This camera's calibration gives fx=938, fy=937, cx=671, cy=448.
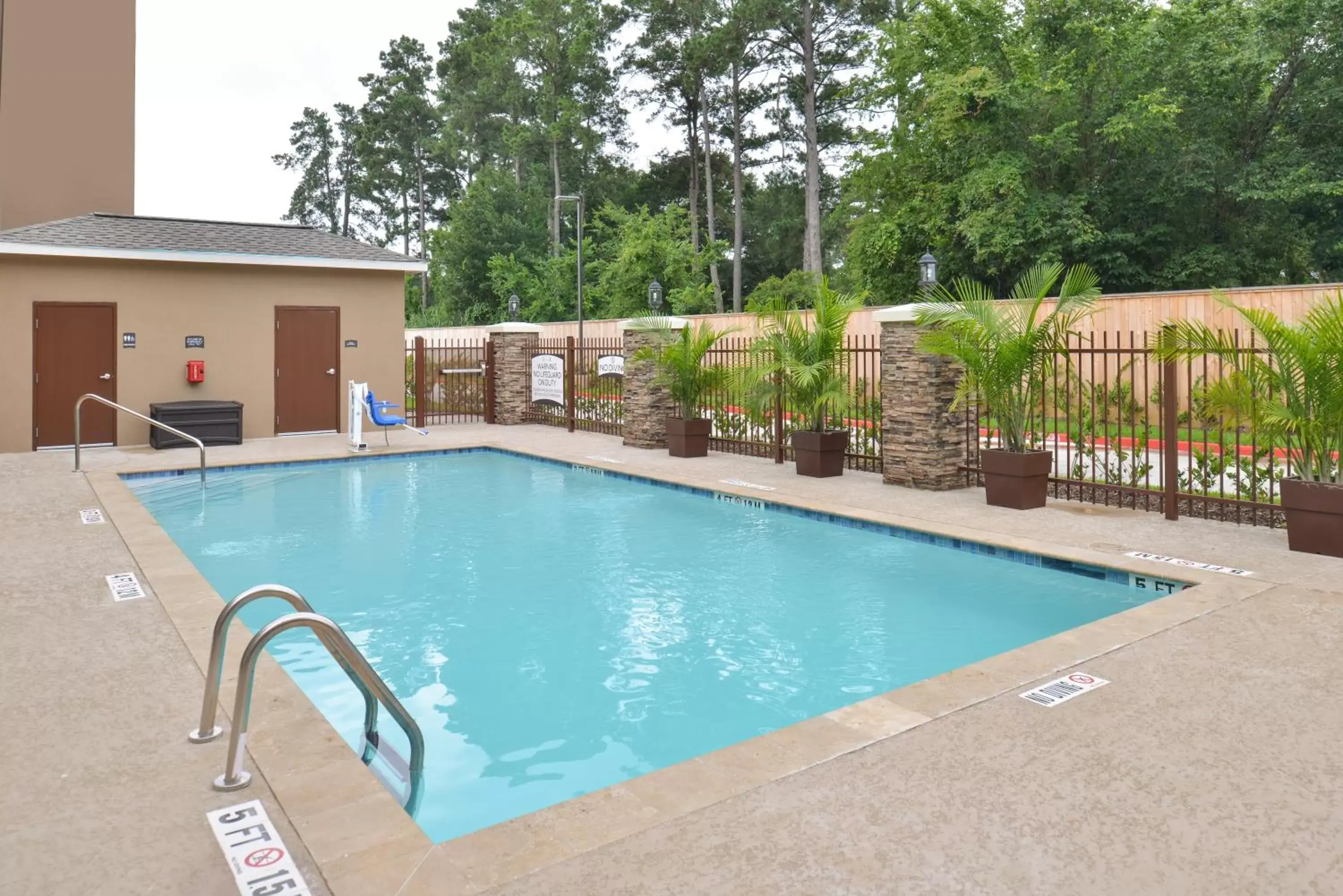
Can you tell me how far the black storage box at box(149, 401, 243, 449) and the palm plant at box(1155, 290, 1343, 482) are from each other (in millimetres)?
12091

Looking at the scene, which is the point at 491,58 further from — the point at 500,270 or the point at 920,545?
the point at 920,545

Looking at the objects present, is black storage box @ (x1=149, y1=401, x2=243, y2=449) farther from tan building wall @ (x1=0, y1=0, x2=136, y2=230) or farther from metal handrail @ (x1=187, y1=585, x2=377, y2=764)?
metal handrail @ (x1=187, y1=585, x2=377, y2=764)

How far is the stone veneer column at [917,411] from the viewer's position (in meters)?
9.09

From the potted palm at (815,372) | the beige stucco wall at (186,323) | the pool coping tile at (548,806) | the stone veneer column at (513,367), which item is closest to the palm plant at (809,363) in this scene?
the potted palm at (815,372)

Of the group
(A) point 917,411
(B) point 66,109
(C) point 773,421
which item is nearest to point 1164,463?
(A) point 917,411

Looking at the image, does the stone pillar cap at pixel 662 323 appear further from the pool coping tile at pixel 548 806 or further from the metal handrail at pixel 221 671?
the metal handrail at pixel 221 671

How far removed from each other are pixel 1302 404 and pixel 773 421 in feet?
20.3

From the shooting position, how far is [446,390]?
62.4ft

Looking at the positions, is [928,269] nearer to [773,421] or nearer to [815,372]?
[773,421]

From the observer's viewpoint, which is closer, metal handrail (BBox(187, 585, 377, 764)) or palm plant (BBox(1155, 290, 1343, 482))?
metal handrail (BBox(187, 585, 377, 764))

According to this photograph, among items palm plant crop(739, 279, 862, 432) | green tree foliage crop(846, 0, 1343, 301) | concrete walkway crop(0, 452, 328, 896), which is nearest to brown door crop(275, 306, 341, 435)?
palm plant crop(739, 279, 862, 432)

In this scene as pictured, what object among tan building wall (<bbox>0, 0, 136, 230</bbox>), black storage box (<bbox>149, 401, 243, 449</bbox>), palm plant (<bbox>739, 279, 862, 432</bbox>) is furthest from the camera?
tan building wall (<bbox>0, 0, 136, 230</bbox>)

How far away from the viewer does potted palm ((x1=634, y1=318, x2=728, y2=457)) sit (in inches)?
463

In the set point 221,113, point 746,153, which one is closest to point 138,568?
point 746,153
